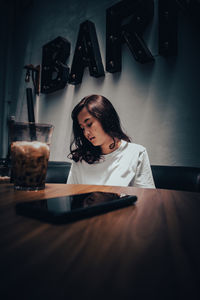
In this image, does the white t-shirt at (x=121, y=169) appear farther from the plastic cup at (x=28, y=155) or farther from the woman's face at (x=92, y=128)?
the plastic cup at (x=28, y=155)

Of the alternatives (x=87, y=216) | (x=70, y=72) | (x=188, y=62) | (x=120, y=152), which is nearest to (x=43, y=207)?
(x=87, y=216)

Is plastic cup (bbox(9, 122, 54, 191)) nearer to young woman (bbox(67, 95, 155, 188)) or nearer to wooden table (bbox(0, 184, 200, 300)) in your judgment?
wooden table (bbox(0, 184, 200, 300))

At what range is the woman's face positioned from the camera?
158 cm

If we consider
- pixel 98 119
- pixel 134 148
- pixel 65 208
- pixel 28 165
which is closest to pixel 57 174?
pixel 98 119

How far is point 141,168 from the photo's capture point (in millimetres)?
1483

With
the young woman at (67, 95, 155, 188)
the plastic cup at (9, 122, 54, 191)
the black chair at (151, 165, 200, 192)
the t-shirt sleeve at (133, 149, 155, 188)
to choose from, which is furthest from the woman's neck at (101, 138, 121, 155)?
the plastic cup at (9, 122, 54, 191)

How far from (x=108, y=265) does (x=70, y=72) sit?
8.14 ft

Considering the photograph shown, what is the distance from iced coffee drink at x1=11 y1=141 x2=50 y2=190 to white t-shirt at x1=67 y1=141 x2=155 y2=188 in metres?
0.73

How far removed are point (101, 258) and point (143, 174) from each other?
1.24 metres

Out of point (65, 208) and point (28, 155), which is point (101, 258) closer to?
point (65, 208)

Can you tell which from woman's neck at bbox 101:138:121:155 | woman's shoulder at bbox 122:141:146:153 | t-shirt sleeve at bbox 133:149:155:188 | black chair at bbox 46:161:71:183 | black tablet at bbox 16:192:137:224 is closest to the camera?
black tablet at bbox 16:192:137:224

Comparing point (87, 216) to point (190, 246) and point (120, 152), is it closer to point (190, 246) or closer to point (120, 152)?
point (190, 246)

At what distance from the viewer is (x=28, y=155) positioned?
0.73 meters

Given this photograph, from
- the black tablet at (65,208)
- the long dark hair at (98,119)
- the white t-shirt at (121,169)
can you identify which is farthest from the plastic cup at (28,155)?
A: the long dark hair at (98,119)
